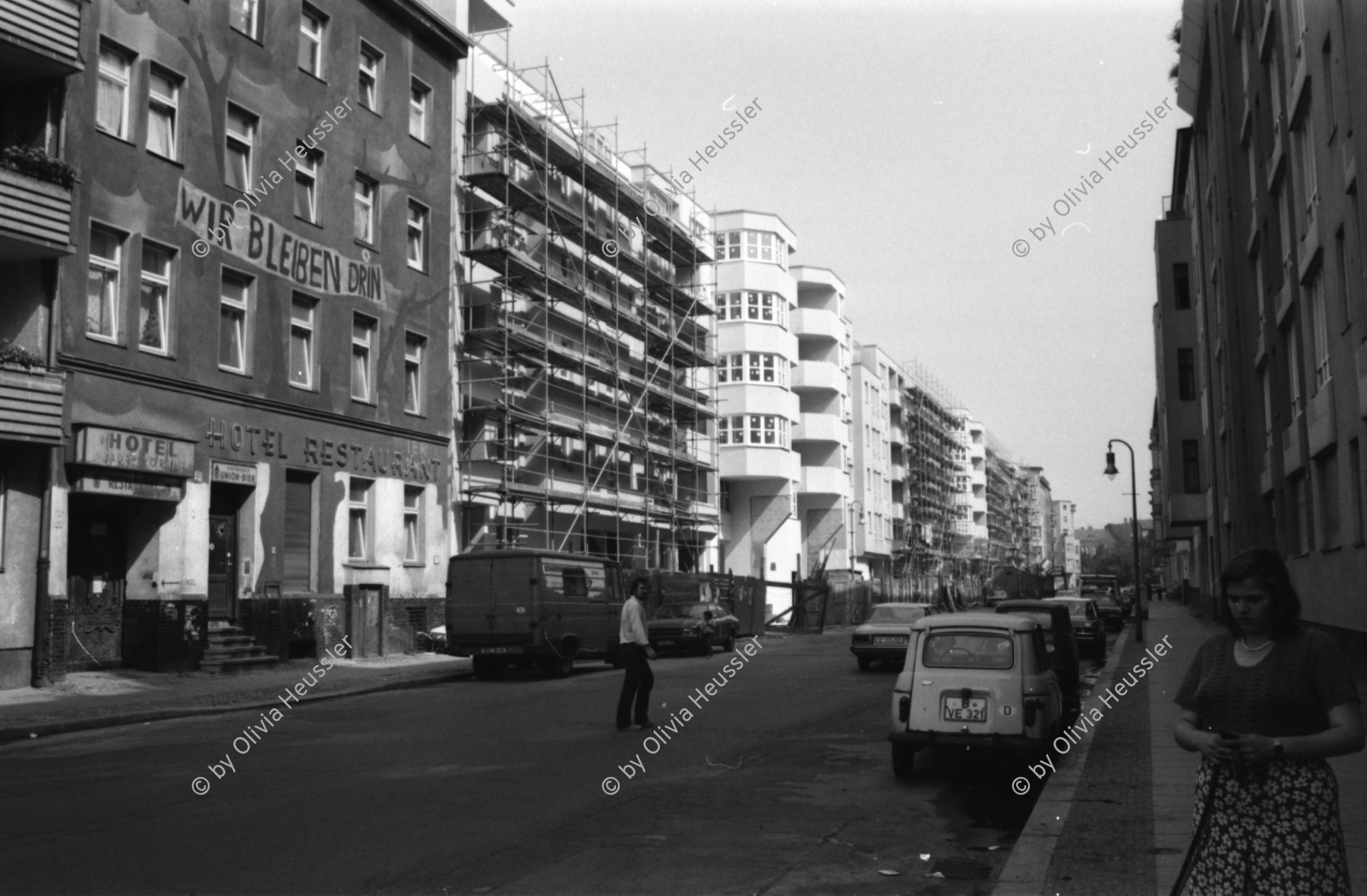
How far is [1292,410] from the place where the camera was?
2642 cm

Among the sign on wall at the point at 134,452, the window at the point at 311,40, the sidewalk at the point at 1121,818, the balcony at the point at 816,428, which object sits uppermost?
the window at the point at 311,40

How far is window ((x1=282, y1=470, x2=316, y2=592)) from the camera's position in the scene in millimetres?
26094

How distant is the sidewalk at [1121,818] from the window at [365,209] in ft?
66.6

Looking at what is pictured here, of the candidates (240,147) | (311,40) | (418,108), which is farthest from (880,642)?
(311,40)

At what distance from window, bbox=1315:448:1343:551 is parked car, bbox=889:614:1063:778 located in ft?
40.1

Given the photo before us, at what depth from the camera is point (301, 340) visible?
27.0 m

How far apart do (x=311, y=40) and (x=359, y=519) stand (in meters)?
10.7

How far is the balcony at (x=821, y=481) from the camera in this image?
68.9m

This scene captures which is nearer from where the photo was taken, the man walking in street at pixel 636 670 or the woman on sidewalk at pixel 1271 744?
the woman on sidewalk at pixel 1271 744

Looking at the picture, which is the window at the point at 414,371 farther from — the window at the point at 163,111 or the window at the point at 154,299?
the window at the point at 163,111

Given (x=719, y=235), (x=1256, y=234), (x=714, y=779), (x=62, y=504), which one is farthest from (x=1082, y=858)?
(x=719, y=235)

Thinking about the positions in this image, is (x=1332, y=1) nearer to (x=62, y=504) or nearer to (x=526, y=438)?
(x=62, y=504)

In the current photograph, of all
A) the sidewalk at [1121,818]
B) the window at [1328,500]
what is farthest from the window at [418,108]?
the sidewalk at [1121,818]

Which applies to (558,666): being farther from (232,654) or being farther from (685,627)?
(685,627)
